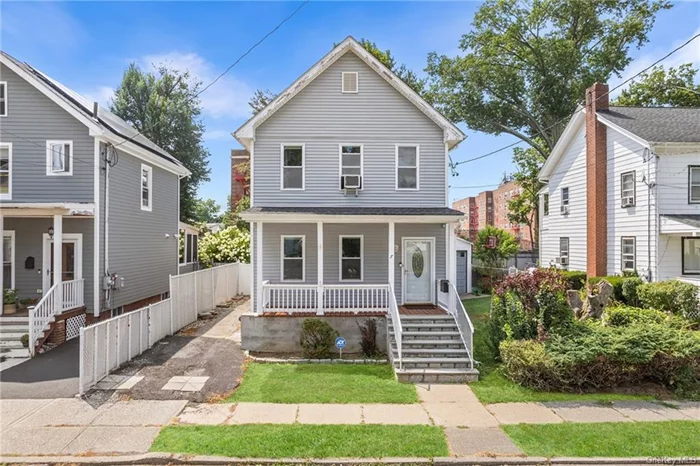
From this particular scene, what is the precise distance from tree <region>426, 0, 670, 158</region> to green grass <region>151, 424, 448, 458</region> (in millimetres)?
28236

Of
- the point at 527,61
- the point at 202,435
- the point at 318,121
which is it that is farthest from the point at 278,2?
the point at 527,61

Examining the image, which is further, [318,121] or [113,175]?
[113,175]

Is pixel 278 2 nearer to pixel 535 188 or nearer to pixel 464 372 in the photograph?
pixel 464 372

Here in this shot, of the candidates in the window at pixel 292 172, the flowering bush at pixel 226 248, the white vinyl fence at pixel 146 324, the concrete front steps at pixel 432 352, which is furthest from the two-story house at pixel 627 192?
the flowering bush at pixel 226 248

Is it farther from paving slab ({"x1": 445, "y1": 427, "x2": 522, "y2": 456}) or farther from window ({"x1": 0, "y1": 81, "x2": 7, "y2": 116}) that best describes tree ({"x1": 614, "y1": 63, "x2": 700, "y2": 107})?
window ({"x1": 0, "y1": 81, "x2": 7, "y2": 116})

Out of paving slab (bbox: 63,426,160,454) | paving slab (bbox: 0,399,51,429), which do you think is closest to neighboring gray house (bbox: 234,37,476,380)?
paving slab (bbox: 0,399,51,429)

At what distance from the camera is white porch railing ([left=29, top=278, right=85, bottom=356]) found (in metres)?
9.62

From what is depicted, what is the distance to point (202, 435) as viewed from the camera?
5699 mm

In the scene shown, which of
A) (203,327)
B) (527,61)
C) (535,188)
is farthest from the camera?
(535,188)

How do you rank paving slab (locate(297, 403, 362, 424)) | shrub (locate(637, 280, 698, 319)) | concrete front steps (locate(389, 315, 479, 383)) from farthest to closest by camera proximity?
shrub (locate(637, 280, 698, 319)) → concrete front steps (locate(389, 315, 479, 383)) → paving slab (locate(297, 403, 362, 424))

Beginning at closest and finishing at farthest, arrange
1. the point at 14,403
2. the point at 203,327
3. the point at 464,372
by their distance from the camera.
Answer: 1. the point at 14,403
2. the point at 464,372
3. the point at 203,327

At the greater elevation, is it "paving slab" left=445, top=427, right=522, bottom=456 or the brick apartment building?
the brick apartment building

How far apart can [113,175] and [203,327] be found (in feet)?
20.4

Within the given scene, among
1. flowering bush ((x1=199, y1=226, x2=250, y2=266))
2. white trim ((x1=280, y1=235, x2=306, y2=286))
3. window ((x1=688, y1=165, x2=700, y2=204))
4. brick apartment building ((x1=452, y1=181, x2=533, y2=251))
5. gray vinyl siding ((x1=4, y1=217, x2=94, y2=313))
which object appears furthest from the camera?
brick apartment building ((x1=452, y1=181, x2=533, y2=251))
